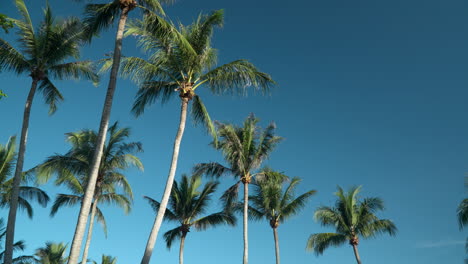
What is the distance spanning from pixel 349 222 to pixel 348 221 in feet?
0.37

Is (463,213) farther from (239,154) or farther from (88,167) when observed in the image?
(88,167)

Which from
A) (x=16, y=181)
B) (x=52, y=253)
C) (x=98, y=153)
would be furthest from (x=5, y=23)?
(x=52, y=253)

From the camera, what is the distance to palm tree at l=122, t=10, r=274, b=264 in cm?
1437

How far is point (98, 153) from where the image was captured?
11.4m

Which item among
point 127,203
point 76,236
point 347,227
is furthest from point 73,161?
point 347,227

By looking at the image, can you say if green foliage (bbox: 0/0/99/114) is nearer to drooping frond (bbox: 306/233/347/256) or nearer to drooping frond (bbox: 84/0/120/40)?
drooping frond (bbox: 84/0/120/40)

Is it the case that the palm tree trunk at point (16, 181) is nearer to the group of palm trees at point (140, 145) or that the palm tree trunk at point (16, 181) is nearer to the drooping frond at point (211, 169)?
the group of palm trees at point (140, 145)

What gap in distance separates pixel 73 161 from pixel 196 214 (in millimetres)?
10111

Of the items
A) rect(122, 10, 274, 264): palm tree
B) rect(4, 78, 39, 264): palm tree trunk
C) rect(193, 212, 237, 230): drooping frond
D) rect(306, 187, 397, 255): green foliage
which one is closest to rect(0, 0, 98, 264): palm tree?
rect(4, 78, 39, 264): palm tree trunk

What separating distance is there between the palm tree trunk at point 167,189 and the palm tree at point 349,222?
1818cm

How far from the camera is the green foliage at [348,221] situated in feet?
94.5

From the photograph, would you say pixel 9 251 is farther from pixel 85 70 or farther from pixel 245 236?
pixel 245 236

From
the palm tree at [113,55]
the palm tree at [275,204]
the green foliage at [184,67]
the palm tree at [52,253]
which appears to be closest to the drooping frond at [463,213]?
the palm tree at [275,204]

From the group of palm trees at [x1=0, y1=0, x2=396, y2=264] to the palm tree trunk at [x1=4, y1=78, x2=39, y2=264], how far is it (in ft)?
0.13
